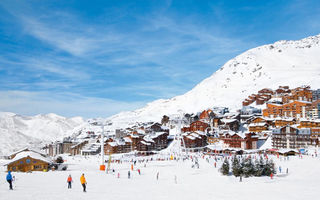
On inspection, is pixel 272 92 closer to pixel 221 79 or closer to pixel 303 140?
pixel 303 140

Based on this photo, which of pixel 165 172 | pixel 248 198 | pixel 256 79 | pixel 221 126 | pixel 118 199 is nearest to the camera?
pixel 118 199

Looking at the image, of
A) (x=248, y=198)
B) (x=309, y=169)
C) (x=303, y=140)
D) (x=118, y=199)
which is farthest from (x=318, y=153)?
(x=118, y=199)

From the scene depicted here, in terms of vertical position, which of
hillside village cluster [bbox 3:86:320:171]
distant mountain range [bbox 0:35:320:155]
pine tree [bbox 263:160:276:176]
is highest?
distant mountain range [bbox 0:35:320:155]

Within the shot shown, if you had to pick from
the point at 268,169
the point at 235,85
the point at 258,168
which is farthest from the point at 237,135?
the point at 235,85

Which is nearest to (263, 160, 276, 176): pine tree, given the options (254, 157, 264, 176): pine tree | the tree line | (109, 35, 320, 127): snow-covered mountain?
the tree line

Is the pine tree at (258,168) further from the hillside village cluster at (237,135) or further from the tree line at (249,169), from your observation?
the hillside village cluster at (237,135)

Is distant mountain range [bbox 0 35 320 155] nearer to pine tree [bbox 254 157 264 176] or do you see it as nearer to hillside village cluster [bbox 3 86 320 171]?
hillside village cluster [bbox 3 86 320 171]

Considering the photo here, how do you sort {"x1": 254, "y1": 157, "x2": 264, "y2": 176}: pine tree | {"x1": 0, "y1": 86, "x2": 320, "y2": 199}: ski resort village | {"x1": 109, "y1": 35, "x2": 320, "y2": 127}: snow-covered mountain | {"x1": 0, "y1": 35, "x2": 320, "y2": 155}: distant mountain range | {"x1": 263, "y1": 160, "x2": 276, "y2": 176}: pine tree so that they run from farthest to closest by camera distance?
1. {"x1": 109, "y1": 35, "x2": 320, "y2": 127}: snow-covered mountain
2. {"x1": 0, "y1": 35, "x2": 320, "y2": 155}: distant mountain range
3. {"x1": 263, "y1": 160, "x2": 276, "y2": 176}: pine tree
4. {"x1": 254, "y1": 157, "x2": 264, "y2": 176}: pine tree
5. {"x1": 0, "y1": 86, "x2": 320, "y2": 199}: ski resort village

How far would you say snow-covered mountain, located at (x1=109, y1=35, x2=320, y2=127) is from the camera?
13675 centimetres

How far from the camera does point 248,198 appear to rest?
65.5ft

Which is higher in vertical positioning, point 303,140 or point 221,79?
point 221,79

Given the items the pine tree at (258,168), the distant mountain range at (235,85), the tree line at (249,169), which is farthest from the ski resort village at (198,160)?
the distant mountain range at (235,85)

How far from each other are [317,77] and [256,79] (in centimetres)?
3633

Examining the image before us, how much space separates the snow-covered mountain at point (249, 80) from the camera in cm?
13675
